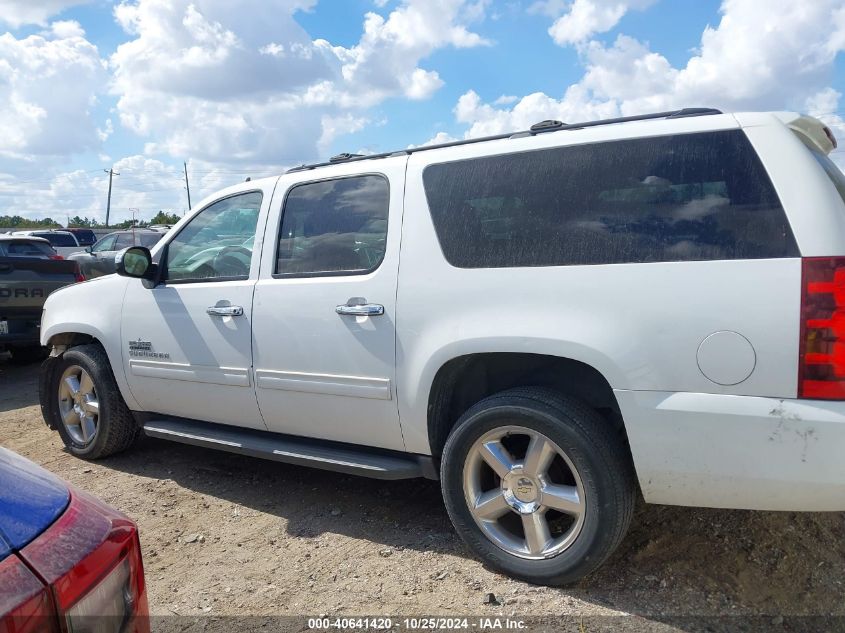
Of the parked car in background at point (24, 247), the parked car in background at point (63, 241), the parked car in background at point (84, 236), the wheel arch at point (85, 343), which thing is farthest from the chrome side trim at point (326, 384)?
the parked car in background at point (84, 236)

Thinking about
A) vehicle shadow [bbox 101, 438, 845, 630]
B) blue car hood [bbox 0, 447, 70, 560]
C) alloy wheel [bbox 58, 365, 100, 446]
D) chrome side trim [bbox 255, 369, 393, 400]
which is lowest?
vehicle shadow [bbox 101, 438, 845, 630]

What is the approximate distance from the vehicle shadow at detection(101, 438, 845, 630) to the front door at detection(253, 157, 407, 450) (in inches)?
21.5

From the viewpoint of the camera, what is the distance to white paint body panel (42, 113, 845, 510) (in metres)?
2.38

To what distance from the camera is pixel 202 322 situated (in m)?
4.02

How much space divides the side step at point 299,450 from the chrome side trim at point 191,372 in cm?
34

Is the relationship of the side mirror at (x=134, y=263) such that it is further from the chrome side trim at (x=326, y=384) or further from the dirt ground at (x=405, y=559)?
the dirt ground at (x=405, y=559)

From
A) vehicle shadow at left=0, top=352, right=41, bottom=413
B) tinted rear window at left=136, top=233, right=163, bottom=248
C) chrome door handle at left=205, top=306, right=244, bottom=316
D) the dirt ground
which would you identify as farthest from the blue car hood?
tinted rear window at left=136, top=233, right=163, bottom=248

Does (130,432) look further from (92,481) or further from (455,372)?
(455,372)

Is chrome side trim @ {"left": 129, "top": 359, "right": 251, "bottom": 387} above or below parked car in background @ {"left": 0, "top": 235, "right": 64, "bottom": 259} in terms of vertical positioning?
below

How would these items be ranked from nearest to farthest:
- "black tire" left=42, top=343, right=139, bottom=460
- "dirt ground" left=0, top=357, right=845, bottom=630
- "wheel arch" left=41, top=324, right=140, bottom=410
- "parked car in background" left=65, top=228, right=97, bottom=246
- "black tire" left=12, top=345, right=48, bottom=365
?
"dirt ground" left=0, top=357, right=845, bottom=630
"wheel arch" left=41, top=324, right=140, bottom=410
"black tire" left=42, top=343, right=139, bottom=460
"black tire" left=12, top=345, right=48, bottom=365
"parked car in background" left=65, top=228, right=97, bottom=246

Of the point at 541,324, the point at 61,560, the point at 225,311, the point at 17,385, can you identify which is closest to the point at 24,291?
the point at 17,385

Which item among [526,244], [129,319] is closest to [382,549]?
[526,244]

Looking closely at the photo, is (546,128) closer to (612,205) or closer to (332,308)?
(612,205)

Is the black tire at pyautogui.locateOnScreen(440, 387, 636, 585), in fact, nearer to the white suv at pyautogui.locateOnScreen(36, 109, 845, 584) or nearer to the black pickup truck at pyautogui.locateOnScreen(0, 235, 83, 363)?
the white suv at pyautogui.locateOnScreen(36, 109, 845, 584)
